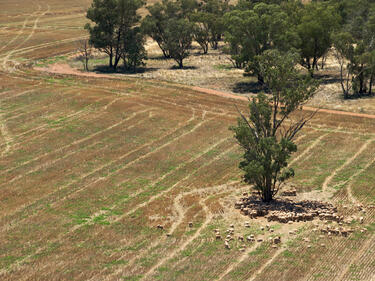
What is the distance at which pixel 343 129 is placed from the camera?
65.0 m

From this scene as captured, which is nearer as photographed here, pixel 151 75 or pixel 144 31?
pixel 151 75

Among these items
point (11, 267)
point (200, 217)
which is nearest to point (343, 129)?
point (200, 217)

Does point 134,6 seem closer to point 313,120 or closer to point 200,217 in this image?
point 313,120

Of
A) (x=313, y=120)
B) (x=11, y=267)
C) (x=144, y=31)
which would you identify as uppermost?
(x=144, y=31)

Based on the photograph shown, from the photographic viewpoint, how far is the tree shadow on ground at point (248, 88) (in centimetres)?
8438

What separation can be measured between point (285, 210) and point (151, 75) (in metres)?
57.5

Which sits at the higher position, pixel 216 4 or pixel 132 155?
pixel 216 4

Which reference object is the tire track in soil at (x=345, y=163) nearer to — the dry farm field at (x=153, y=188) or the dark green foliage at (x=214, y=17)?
the dry farm field at (x=153, y=188)

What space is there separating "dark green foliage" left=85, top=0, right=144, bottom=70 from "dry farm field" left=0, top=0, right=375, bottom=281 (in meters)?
15.8

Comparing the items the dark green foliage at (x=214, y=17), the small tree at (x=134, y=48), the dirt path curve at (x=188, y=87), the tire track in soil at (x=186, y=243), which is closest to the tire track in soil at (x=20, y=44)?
the dirt path curve at (x=188, y=87)

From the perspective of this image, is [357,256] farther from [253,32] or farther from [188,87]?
[253,32]

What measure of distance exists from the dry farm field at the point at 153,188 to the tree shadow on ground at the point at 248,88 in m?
6.44

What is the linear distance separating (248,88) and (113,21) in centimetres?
2997

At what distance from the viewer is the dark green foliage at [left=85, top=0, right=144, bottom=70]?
98625mm
